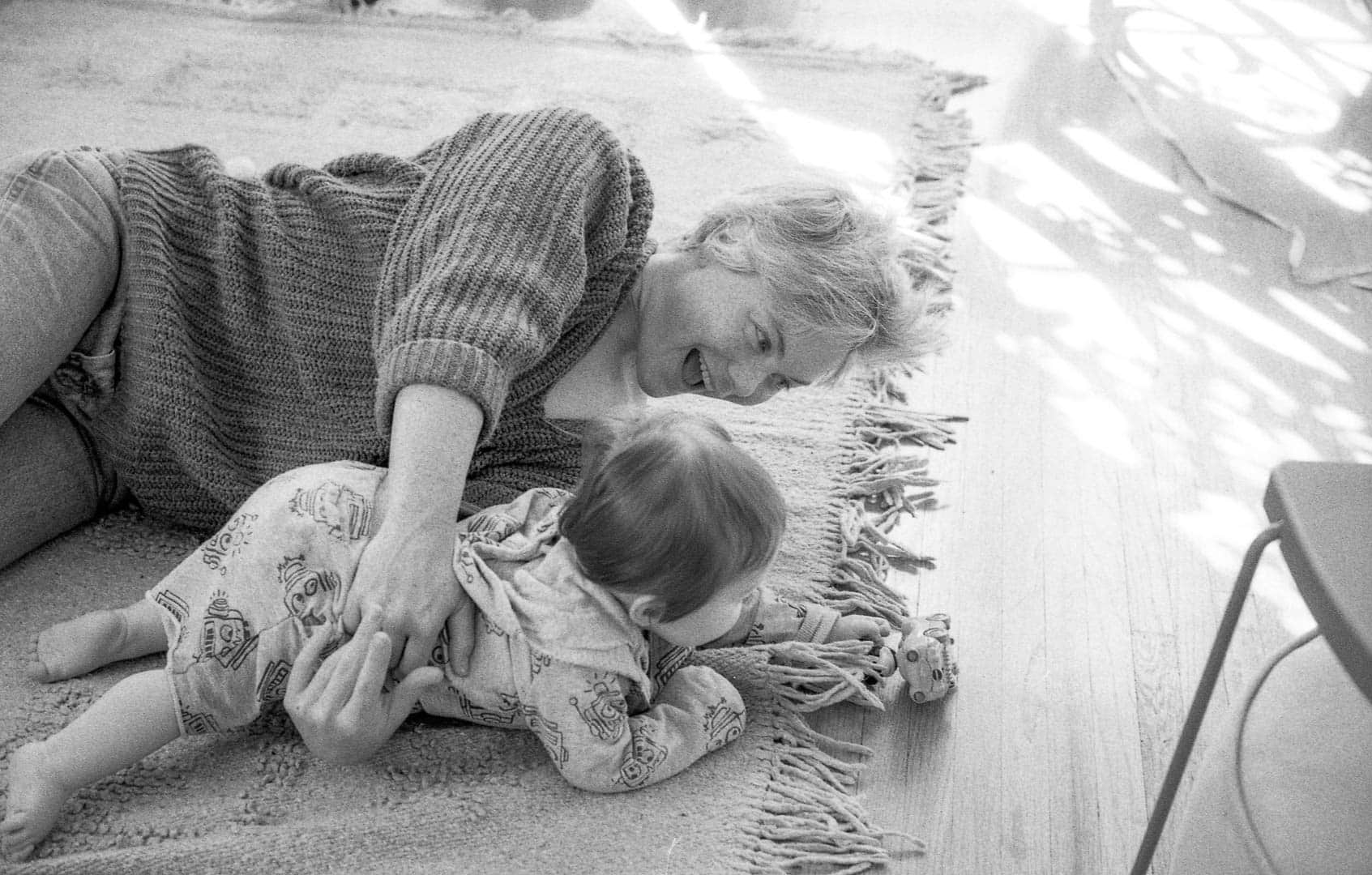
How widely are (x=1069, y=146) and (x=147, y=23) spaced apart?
6.27 ft

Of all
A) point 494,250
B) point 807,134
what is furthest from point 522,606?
point 807,134

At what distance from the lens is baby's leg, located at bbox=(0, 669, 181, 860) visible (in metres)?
1.14

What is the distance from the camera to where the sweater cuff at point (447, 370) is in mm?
1181

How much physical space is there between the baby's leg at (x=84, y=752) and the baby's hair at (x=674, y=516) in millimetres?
410

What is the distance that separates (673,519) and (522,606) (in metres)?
0.18

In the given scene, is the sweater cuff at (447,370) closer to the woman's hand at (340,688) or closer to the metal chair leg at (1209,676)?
the woman's hand at (340,688)

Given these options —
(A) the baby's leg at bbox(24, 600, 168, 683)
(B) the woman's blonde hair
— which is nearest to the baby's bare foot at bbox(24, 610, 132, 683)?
(A) the baby's leg at bbox(24, 600, 168, 683)

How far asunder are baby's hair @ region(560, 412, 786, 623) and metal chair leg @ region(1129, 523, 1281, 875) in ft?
1.25

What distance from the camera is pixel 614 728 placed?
1.22 m

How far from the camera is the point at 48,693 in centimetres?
130

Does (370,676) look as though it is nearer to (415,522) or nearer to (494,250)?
(415,522)

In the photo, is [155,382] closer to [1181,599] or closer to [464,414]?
[464,414]

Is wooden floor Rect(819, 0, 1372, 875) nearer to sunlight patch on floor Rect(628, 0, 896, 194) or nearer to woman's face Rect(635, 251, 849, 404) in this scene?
sunlight patch on floor Rect(628, 0, 896, 194)

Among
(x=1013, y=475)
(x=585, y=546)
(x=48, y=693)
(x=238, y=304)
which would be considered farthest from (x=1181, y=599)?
(x=48, y=693)
